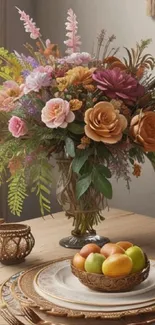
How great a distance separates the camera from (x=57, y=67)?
169 cm

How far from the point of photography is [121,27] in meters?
2.72

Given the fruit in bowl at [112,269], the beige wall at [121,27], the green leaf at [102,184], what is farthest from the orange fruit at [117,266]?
the beige wall at [121,27]

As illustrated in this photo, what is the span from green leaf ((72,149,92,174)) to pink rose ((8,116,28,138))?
15 centimetres

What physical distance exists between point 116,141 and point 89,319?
0.49 m

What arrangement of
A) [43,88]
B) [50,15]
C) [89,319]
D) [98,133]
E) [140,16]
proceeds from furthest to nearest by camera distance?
1. [50,15]
2. [140,16]
3. [43,88]
4. [98,133]
5. [89,319]

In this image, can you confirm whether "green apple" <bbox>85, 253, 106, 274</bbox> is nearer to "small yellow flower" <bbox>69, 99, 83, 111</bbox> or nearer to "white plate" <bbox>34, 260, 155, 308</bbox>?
"white plate" <bbox>34, 260, 155, 308</bbox>

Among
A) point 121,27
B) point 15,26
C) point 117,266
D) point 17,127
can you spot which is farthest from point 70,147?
point 15,26

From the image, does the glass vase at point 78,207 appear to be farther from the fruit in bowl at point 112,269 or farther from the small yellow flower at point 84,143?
the fruit in bowl at point 112,269

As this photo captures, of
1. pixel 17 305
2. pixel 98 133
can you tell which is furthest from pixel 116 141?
pixel 17 305

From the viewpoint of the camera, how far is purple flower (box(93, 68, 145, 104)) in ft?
5.26

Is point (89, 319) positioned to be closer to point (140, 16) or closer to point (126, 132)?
point (126, 132)

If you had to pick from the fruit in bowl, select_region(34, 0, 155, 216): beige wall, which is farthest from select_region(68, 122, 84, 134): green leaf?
select_region(34, 0, 155, 216): beige wall

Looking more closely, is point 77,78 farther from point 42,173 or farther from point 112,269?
point 112,269

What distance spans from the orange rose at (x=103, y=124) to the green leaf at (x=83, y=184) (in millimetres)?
114
